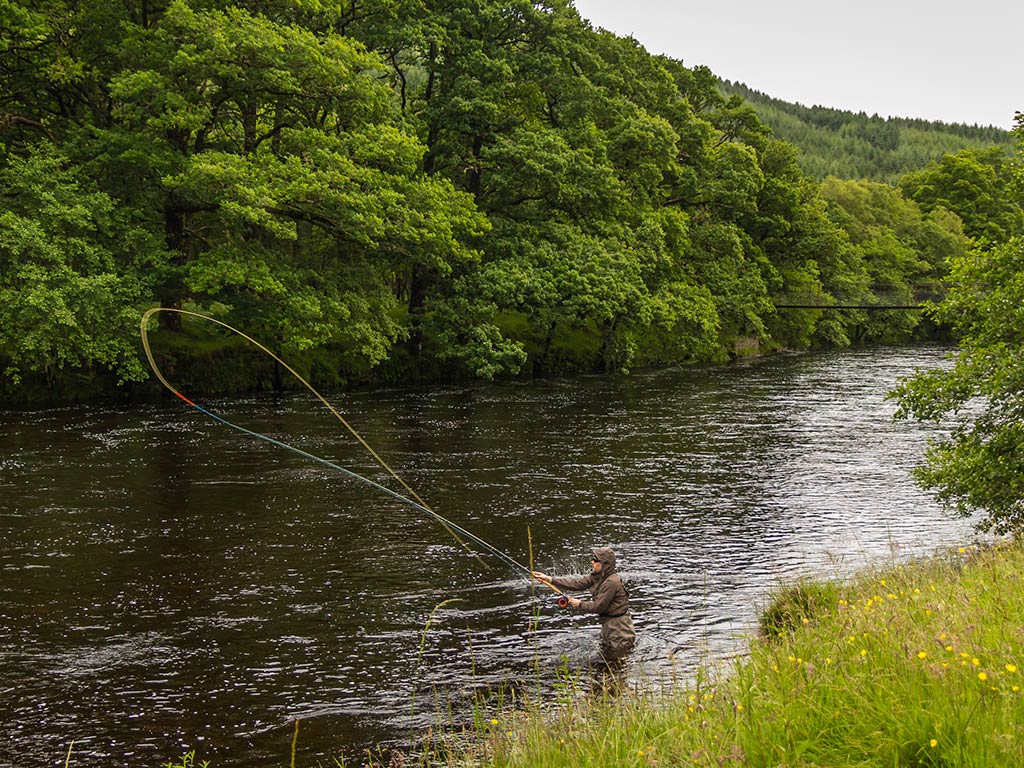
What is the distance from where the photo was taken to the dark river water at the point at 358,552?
29.5 ft

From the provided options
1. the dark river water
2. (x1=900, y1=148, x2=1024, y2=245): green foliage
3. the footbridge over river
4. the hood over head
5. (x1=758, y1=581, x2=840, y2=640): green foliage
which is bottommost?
the dark river water

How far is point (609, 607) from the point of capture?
10.2 metres

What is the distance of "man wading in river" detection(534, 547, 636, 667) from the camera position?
10086mm

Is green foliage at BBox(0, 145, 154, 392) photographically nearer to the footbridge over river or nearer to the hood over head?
the hood over head

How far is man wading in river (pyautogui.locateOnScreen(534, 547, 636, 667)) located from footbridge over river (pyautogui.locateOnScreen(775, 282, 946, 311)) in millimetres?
46890

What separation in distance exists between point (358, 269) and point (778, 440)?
16.6m

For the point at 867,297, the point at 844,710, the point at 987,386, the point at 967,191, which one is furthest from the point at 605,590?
the point at 967,191

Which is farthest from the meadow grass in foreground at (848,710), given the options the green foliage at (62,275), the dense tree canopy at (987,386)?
the green foliage at (62,275)

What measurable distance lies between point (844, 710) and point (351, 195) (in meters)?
26.8

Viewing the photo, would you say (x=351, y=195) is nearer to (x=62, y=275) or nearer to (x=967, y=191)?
(x=62, y=275)

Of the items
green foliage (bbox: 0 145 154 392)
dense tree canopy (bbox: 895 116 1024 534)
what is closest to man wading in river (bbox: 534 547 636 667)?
dense tree canopy (bbox: 895 116 1024 534)

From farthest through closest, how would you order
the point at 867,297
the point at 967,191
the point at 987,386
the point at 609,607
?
the point at 967,191 → the point at 867,297 → the point at 987,386 → the point at 609,607

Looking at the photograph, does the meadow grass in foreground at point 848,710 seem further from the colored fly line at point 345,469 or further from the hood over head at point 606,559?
the hood over head at point 606,559

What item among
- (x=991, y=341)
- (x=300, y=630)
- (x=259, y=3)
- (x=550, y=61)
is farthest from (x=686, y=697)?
(x=550, y=61)
